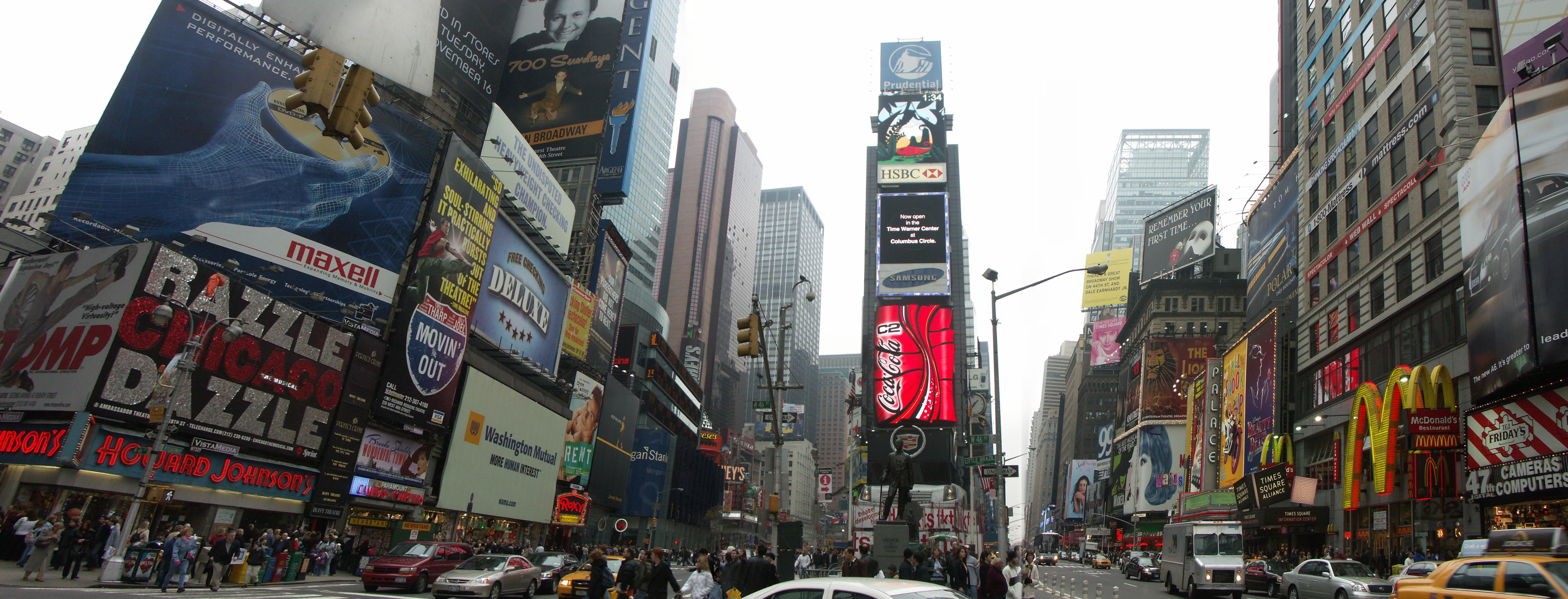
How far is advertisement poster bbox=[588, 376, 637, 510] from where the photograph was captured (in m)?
71.1

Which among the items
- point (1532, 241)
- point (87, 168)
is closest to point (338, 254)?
point (87, 168)

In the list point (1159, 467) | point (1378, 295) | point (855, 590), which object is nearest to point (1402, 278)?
point (1378, 295)

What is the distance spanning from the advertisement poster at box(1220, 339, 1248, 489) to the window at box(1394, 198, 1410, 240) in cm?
1904

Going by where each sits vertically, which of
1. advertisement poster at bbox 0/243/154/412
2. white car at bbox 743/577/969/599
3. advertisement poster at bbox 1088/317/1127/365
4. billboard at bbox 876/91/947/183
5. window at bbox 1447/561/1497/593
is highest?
billboard at bbox 876/91/947/183

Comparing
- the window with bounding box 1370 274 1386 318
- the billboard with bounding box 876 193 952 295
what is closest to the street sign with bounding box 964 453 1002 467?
the window with bounding box 1370 274 1386 318

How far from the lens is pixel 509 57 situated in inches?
2267

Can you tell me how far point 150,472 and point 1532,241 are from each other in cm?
3894

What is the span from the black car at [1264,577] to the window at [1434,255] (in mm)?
13596

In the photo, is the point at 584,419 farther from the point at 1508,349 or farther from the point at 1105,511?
the point at 1105,511

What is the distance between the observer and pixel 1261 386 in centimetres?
5234

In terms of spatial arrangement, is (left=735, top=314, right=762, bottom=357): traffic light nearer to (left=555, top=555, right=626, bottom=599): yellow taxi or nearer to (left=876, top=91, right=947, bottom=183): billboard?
(left=555, top=555, right=626, bottom=599): yellow taxi

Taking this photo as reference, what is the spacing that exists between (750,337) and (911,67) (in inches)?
3600

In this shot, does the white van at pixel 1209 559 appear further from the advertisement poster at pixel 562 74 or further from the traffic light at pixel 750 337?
the advertisement poster at pixel 562 74

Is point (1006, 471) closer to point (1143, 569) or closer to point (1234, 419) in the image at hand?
point (1143, 569)
